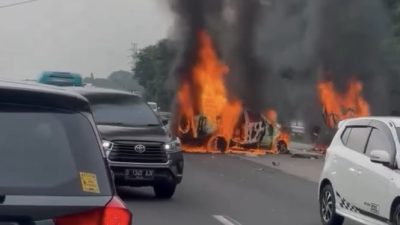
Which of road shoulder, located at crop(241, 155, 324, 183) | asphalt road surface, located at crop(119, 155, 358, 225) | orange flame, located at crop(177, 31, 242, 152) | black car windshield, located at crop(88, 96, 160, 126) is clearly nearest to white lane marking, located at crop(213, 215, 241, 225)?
asphalt road surface, located at crop(119, 155, 358, 225)

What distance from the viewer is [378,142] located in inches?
441

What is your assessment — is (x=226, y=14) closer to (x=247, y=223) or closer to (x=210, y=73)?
→ (x=210, y=73)

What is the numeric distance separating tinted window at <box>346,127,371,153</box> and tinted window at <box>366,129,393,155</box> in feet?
0.47

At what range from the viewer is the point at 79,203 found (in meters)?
4.48

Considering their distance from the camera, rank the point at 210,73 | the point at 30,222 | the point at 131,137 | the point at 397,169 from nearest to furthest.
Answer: the point at 30,222
the point at 397,169
the point at 131,137
the point at 210,73

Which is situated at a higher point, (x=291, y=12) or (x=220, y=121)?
(x=291, y=12)

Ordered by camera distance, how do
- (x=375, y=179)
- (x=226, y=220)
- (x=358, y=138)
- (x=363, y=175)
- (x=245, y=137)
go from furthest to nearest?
(x=245, y=137) → (x=226, y=220) → (x=358, y=138) → (x=363, y=175) → (x=375, y=179)

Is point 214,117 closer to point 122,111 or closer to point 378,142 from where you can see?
point 122,111

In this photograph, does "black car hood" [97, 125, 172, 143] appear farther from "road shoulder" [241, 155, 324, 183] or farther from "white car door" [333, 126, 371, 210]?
"road shoulder" [241, 155, 324, 183]

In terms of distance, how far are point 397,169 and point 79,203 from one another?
21.0ft

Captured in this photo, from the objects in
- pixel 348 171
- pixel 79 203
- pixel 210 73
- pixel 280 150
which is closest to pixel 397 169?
pixel 348 171

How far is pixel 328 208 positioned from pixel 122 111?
15.5 feet

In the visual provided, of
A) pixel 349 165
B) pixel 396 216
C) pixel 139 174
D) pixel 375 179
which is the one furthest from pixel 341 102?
pixel 396 216

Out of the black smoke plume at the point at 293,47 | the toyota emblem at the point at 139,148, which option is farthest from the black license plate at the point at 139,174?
the black smoke plume at the point at 293,47
